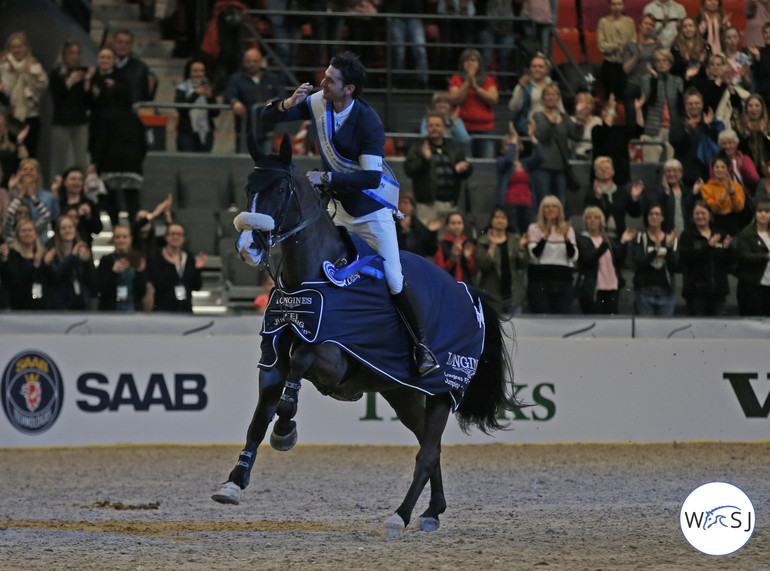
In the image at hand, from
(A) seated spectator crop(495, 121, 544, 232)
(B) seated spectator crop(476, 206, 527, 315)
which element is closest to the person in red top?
(B) seated spectator crop(476, 206, 527, 315)

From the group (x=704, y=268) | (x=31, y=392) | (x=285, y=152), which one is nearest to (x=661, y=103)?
(x=704, y=268)

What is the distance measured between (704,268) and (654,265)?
616 mm

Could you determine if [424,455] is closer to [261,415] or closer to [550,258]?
[261,415]

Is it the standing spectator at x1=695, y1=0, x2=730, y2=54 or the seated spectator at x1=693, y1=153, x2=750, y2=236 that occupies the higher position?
the standing spectator at x1=695, y1=0, x2=730, y2=54

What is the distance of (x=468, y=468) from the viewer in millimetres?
12008

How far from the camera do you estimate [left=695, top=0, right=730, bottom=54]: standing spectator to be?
52.1 feet

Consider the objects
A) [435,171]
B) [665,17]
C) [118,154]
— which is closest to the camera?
[435,171]

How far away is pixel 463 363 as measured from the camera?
28.6 ft

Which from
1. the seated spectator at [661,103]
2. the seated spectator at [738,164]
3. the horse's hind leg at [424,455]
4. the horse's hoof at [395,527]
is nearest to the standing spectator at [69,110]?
the seated spectator at [661,103]

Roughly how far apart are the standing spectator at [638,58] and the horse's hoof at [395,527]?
8965 millimetres

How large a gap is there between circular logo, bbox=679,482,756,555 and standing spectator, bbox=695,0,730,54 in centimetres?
865

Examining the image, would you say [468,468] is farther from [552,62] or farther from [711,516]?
[552,62]

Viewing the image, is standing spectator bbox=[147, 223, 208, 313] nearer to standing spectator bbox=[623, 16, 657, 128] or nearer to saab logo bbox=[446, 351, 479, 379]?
saab logo bbox=[446, 351, 479, 379]

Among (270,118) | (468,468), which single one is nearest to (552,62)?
(468,468)
